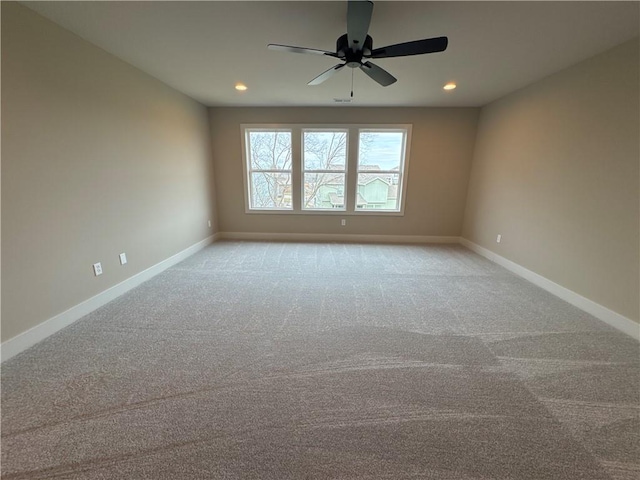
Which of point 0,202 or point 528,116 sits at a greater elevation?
point 528,116

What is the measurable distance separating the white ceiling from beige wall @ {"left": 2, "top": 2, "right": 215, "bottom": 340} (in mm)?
243

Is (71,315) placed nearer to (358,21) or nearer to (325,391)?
(325,391)

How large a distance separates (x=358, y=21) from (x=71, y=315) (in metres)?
3.32

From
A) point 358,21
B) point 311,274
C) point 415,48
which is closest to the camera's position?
point 358,21

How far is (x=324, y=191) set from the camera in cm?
500

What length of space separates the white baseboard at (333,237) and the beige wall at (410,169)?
83mm

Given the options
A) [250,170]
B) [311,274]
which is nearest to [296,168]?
→ [250,170]

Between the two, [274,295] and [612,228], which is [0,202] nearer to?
[274,295]

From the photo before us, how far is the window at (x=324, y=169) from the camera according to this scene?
4.76m

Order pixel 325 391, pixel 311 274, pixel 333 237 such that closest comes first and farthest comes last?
pixel 325 391 → pixel 311 274 → pixel 333 237

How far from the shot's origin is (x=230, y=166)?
15.9 ft

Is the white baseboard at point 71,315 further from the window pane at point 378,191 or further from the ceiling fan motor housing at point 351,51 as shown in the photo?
the window pane at point 378,191

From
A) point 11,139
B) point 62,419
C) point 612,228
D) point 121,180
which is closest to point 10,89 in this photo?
point 11,139

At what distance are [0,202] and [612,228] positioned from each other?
195 inches
